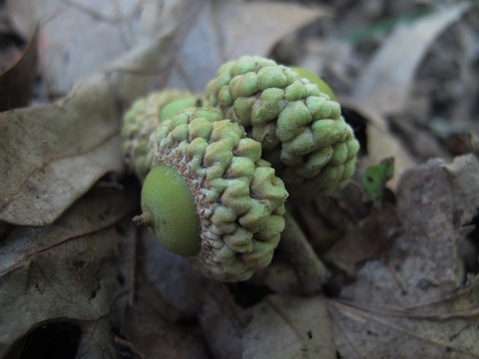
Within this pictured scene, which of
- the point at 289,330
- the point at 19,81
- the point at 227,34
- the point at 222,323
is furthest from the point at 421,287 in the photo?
the point at 19,81

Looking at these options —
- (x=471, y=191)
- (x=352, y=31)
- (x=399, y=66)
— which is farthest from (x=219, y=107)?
(x=352, y=31)

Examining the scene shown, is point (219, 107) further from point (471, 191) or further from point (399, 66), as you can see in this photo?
point (399, 66)

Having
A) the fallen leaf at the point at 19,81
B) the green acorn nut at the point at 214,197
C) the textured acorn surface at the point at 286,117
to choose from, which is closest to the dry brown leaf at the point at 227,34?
the fallen leaf at the point at 19,81

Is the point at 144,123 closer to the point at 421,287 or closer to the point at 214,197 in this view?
the point at 214,197

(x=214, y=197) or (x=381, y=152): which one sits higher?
(x=214, y=197)

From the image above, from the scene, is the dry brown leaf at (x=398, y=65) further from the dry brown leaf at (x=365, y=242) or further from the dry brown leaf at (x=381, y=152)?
the dry brown leaf at (x=365, y=242)

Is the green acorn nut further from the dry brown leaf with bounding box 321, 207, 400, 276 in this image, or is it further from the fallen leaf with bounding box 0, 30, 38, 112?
the fallen leaf with bounding box 0, 30, 38, 112

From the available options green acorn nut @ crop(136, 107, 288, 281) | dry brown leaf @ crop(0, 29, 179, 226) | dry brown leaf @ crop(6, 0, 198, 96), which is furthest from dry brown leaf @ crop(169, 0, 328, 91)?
green acorn nut @ crop(136, 107, 288, 281)
